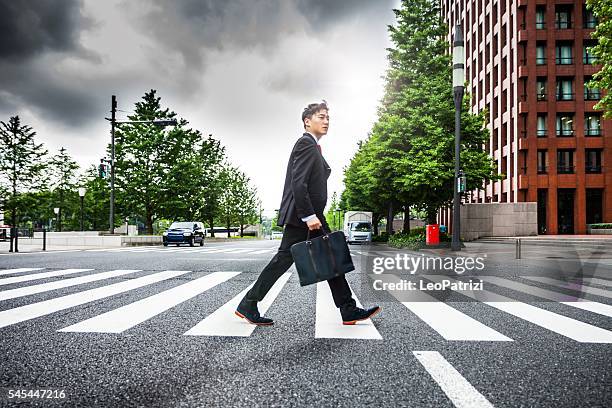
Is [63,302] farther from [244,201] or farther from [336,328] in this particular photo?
[244,201]

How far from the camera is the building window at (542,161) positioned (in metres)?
35.6

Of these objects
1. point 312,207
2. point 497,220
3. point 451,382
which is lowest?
point 451,382

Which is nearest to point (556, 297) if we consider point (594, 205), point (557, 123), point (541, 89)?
point (594, 205)

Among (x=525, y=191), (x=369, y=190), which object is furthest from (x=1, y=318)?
(x=525, y=191)

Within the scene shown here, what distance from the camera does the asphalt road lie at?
2.46 meters

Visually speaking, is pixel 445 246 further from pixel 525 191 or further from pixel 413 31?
pixel 525 191

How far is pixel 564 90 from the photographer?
119ft

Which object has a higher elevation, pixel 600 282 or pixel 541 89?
pixel 541 89

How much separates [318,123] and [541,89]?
38692 millimetres

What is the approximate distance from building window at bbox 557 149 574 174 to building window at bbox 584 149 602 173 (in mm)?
973

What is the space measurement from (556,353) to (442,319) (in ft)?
4.54

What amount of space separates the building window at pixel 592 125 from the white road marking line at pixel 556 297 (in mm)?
33775

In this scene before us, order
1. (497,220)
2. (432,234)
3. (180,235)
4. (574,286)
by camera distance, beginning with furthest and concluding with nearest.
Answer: (497,220), (180,235), (432,234), (574,286)

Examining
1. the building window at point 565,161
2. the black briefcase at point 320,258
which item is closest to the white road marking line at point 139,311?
the black briefcase at point 320,258
